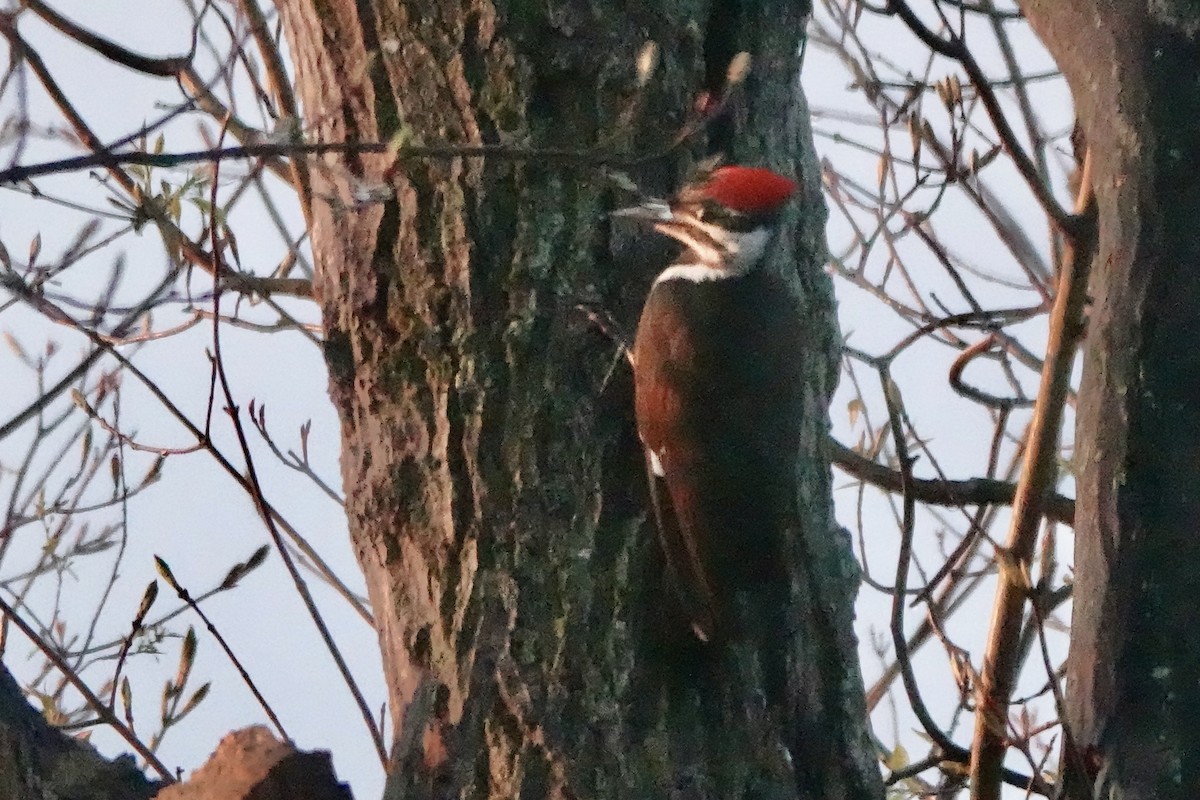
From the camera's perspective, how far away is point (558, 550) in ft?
5.82

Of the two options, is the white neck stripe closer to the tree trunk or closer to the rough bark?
the tree trunk

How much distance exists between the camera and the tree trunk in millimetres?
1730

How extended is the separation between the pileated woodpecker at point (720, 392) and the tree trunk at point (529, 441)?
5cm

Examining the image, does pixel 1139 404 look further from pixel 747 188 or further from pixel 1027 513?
pixel 747 188

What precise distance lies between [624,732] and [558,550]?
0.87 feet

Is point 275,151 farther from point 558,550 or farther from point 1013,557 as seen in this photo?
point 1013,557

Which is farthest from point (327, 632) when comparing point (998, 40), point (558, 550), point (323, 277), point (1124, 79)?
point (998, 40)

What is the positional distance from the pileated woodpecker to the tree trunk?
47mm

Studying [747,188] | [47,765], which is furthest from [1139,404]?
[47,765]

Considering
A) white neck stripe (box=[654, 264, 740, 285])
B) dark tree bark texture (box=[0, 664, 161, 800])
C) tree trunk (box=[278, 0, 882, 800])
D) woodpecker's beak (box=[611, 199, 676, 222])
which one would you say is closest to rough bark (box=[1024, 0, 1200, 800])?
tree trunk (box=[278, 0, 882, 800])

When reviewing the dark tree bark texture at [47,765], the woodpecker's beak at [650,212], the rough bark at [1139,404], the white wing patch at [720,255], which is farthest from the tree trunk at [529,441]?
the rough bark at [1139,404]

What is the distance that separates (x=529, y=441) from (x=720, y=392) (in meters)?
0.41

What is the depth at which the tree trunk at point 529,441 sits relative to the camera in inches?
68.1

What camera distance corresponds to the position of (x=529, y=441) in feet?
5.91
